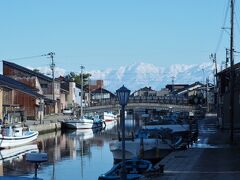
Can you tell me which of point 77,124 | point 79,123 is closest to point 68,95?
point 79,123

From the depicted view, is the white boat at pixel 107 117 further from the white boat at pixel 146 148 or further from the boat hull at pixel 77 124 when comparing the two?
the white boat at pixel 146 148

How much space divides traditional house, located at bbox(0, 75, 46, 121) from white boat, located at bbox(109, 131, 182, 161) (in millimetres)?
42230

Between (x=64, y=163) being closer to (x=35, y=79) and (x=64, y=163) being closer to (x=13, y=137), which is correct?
(x=13, y=137)

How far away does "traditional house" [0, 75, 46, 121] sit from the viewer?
79375mm

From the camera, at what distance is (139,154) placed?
34.3 meters

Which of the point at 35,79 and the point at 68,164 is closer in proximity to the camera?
the point at 68,164

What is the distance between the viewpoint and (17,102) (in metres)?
88.1

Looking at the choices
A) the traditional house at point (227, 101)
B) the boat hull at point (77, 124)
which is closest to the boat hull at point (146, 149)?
the traditional house at point (227, 101)

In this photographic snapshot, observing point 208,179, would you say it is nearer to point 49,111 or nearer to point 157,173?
point 157,173

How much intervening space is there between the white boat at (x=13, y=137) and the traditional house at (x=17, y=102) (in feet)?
64.0

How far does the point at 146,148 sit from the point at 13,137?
21498mm

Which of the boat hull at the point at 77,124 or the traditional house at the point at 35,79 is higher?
the traditional house at the point at 35,79

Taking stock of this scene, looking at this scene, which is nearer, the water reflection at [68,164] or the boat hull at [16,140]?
the water reflection at [68,164]

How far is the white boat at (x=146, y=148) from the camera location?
35094 mm
